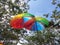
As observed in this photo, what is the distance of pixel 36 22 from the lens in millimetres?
10625

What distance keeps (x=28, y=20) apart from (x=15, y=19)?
0.64m

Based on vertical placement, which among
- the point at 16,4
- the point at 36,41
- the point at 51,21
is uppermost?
the point at 16,4

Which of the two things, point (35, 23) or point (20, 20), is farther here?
point (20, 20)

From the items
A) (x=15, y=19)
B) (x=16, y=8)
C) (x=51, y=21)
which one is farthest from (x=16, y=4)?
(x=15, y=19)

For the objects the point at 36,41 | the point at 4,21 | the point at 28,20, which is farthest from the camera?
the point at 36,41

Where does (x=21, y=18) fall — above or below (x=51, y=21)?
above

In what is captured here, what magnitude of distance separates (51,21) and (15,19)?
387cm

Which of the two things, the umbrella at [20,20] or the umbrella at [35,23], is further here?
the umbrella at [20,20]

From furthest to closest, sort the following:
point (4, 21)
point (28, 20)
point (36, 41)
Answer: point (36, 41), point (4, 21), point (28, 20)

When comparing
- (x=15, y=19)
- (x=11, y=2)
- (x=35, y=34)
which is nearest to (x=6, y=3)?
(x=11, y=2)

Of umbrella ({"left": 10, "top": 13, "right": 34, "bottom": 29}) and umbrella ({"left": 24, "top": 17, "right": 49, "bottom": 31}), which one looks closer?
umbrella ({"left": 24, "top": 17, "right": 49, "bottom": 31})

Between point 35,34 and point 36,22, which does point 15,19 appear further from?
point 35,34

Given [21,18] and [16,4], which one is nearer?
[21,18]

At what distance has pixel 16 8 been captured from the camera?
14.5m
